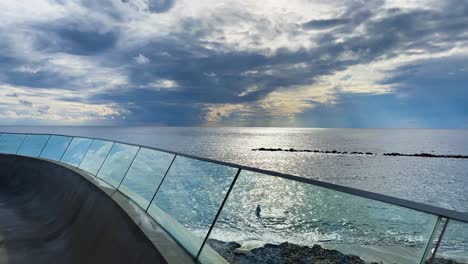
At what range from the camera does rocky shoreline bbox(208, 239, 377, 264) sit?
9.06ft

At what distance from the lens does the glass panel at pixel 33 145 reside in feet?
42.2

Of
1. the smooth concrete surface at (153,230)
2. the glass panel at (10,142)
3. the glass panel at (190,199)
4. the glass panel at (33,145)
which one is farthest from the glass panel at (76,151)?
the glass panel at (190,199)

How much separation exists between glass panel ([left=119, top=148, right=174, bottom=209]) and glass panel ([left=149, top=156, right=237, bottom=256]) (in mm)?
258

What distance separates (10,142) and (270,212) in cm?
1423

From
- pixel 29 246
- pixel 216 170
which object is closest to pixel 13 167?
pixel 29 246

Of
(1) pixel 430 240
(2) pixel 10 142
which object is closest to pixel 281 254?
(1) pixel 430 240

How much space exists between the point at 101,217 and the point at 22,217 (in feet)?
11.7

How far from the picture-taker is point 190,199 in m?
5.16

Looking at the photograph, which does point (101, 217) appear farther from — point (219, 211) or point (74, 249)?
point (219, 211)

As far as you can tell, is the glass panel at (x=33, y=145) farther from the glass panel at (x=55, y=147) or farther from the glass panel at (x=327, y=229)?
the glass panel at (x=327, y=229)

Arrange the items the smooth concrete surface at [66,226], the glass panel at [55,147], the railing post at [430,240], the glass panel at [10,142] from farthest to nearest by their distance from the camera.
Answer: the glass panel at [10,142] → the glass panel at [55,147] → the smooth concrete surface at [66,226] → the railing post at [430,240]

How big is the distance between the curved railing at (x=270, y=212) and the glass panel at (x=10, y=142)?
28.9ft

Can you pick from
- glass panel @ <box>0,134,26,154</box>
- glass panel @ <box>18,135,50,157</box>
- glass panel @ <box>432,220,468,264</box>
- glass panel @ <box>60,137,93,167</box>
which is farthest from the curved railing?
glass panel @ <box>0,134,26,154</box>

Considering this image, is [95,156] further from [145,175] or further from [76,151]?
[145,175]
